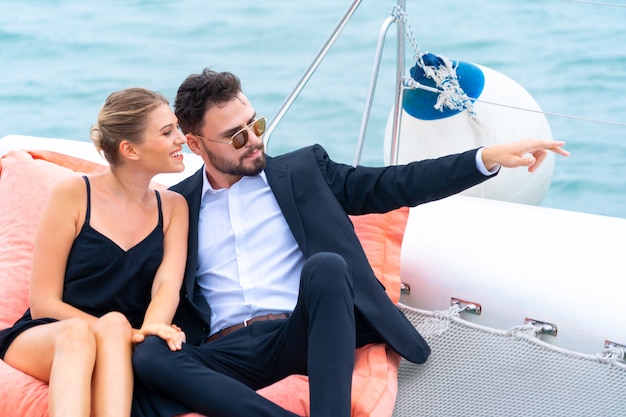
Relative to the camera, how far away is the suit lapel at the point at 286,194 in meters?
2.12

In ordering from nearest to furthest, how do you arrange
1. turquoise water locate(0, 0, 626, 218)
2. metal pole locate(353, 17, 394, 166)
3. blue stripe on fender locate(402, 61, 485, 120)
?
metal pole locate(353, 17, 394, 166) → blue stripe on fender locate(402, 61, 485, 120) → turquoise water locate(0, 0, 626, 218)

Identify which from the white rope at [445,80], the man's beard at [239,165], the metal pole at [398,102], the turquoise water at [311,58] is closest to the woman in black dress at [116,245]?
the man's beard at [239,165]

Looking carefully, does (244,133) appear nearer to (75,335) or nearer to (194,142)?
(194,142)

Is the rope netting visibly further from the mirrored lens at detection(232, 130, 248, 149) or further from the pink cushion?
the mirrored lens at detection(232, 130, 248, 149)

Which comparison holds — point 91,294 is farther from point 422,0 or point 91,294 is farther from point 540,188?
point 422,0

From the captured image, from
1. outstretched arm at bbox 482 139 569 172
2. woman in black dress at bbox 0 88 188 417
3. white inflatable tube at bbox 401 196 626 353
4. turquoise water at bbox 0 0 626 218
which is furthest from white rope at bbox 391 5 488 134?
turquoise water at bbox 0 0 626 218

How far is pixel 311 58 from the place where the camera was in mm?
6770

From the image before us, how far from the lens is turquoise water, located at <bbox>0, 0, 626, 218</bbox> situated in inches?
227

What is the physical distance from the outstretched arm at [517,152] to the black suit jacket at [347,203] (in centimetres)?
4

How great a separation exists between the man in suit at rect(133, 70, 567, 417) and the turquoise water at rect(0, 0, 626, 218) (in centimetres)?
327

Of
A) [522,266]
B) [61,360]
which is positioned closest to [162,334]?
[61,360]

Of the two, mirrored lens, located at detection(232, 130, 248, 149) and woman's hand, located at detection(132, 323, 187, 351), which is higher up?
mirrored lens, located at detection(232, 130, 248, 149)

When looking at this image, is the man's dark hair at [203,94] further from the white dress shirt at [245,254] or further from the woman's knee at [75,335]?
the woman's knee at [75,335]

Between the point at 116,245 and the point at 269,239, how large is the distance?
33cm
